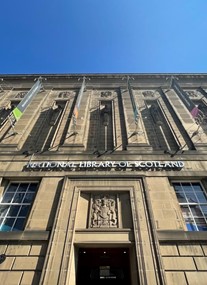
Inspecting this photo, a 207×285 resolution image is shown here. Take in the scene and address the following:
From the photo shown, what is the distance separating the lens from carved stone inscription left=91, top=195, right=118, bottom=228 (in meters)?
11.3

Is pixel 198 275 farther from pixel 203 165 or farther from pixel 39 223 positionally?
pixel 39 223

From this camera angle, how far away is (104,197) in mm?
12742

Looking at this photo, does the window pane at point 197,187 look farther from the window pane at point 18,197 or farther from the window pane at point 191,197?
the window pane at point 18,197

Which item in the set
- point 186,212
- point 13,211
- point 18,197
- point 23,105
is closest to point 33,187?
point 18,197

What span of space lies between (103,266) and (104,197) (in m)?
4.11

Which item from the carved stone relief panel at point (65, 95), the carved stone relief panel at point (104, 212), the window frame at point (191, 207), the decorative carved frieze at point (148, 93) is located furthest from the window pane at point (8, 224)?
the decorative carved frieze at point (148, 93)

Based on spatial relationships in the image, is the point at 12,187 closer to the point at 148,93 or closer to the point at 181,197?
the point at 181,197

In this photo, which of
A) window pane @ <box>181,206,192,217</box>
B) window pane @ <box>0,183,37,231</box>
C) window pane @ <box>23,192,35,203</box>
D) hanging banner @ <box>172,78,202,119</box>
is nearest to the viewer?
window pane @ <box>0,183,37,231</box>

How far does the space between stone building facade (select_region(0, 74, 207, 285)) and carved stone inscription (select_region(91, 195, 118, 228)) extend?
6 cm

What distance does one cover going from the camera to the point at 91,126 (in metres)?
20.2

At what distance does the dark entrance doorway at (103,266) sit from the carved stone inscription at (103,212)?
1387mm

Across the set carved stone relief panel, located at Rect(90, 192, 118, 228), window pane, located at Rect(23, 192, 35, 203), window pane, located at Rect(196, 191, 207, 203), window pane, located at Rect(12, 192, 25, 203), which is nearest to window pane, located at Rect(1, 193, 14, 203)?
window pane, located at Rect(12, 192, 25, 203)

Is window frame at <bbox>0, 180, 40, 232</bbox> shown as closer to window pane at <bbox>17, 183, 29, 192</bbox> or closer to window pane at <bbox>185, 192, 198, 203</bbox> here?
window pane at <bbox>17, 183, 29, 192</bbox>

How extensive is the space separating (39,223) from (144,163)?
8.04 metres
